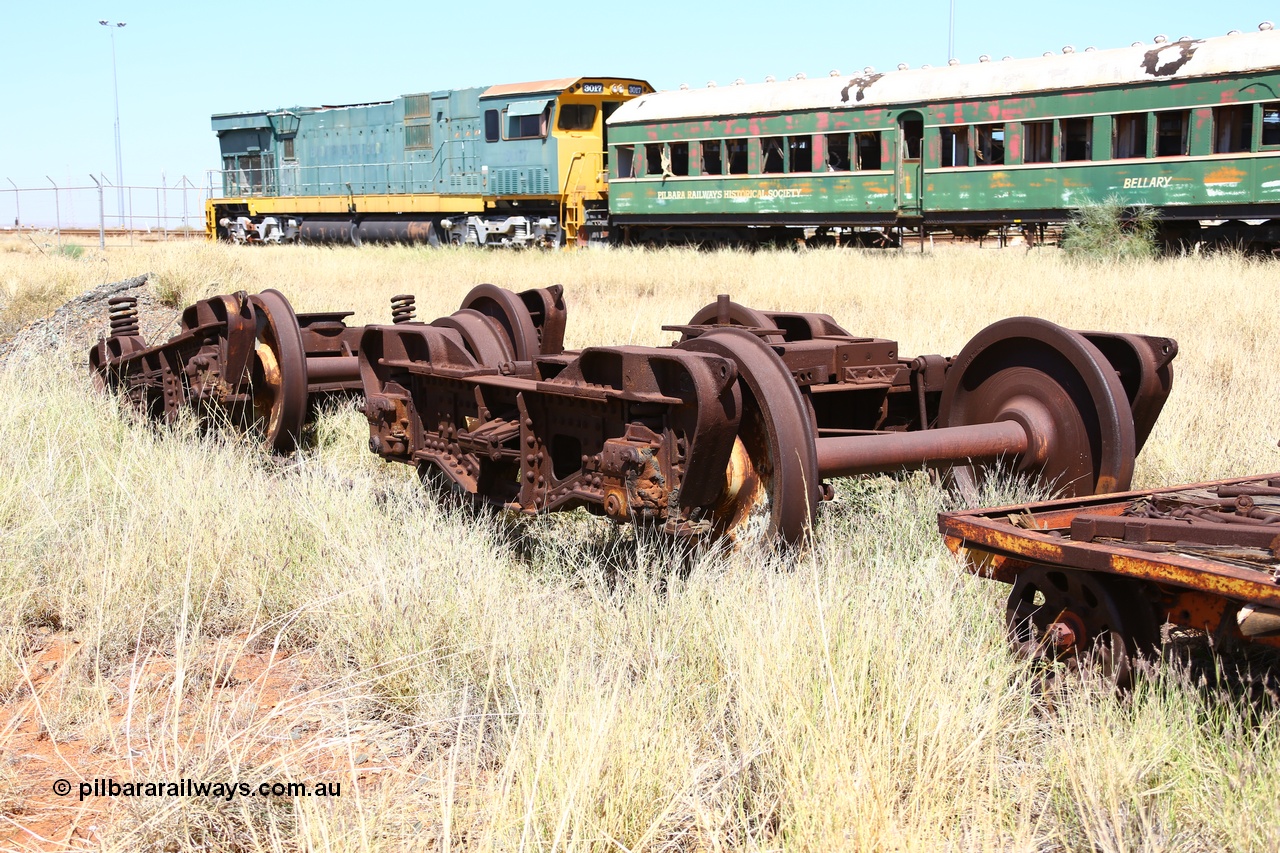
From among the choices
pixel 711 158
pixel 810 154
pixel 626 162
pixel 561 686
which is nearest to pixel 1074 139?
pixel 810 154

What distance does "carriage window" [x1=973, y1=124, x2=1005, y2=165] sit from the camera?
2234 cm

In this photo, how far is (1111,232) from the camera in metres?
19.1

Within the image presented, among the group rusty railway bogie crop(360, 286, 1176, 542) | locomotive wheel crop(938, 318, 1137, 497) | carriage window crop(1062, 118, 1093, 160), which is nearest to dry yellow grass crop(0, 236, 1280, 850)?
rusty railway bogie crop(360, 286, 1176, 542)

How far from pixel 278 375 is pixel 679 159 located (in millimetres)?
21238

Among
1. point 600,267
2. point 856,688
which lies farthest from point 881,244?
point 856,688

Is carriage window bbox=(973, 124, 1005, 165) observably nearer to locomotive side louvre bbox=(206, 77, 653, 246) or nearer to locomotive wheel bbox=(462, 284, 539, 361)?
locomotive side louvre bbox=(206, 77, 653, 246)

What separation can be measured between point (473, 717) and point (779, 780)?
90 centimetres

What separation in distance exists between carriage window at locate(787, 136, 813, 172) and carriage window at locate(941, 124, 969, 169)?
9.30ft

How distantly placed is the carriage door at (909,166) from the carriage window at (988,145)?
1.09 m

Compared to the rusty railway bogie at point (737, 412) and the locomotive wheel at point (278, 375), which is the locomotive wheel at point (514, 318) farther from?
the locomotive wheel at point (278, 375)

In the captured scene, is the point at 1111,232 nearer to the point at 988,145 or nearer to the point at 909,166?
the point at 988,145

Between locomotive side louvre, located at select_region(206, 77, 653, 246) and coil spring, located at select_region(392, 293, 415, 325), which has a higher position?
locomotive side louvre, located at select_region(206, 77, 653, 246)

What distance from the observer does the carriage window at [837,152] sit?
80.0 feet

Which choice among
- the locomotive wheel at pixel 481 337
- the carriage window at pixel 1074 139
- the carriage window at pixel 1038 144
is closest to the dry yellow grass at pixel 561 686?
the locomotive wheel at pixel 481 337
